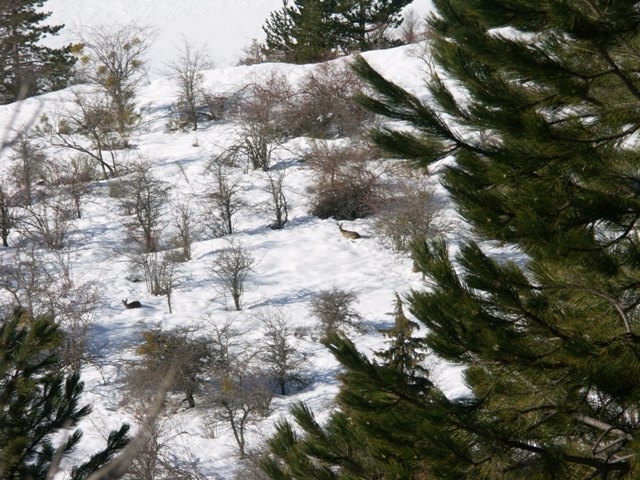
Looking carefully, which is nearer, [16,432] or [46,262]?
[16,432]

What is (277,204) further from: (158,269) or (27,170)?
(27,170)

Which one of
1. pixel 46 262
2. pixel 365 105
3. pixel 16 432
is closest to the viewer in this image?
pixel 365 105

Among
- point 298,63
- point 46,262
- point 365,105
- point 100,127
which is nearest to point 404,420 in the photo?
point 365,105

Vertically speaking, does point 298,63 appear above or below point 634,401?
above

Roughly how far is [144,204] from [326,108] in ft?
32.2

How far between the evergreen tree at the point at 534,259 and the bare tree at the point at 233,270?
14.2m

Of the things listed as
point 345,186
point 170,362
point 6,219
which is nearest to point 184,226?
point 345,186

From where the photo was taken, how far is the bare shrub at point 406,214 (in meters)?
19.6

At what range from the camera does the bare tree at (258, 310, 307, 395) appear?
15367mm

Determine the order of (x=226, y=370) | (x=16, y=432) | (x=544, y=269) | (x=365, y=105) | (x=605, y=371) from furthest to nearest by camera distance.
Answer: (x=226, y=370) < (x=16, y=432) < (x=365, y=105) < (x=544, y=269) < (x=605, y=371)

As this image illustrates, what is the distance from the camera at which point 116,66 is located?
1320 inches

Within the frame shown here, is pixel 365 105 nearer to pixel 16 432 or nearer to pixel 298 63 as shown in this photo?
pixel 16 432

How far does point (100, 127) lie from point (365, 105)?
2701 centimetres

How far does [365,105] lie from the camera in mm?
4504
